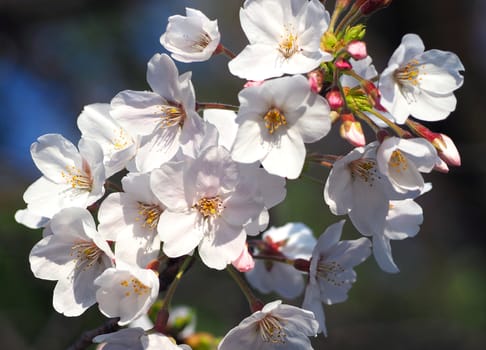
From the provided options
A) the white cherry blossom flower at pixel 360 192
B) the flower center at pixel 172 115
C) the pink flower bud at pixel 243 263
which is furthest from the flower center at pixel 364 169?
the flower center at pixel 172 115

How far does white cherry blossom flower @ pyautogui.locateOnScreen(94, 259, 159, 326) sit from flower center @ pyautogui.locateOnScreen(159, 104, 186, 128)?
40 centimetres

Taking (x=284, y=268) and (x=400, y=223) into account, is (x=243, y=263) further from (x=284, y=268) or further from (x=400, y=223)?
(x=284, y=268)

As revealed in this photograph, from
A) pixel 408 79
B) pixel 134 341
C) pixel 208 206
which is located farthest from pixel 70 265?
pixel 408 79

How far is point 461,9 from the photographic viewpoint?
5.01m

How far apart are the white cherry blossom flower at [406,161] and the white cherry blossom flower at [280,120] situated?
0.16 meters

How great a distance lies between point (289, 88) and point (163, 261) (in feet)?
1.89

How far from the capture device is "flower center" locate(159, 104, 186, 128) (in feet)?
5.58

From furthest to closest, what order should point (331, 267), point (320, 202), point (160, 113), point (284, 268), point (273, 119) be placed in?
point (320, 202) < point (284, 268) < point (331, 267) < point (160, 113) < point (273, 119)

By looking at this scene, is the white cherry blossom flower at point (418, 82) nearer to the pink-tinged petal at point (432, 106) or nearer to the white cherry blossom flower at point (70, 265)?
the pink-tinged petal at point (432, 106)

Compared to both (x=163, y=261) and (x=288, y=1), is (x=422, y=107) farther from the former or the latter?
(x=163, y=261)

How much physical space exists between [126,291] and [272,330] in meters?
0.40

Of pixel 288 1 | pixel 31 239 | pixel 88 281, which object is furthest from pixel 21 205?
pixel 288 1

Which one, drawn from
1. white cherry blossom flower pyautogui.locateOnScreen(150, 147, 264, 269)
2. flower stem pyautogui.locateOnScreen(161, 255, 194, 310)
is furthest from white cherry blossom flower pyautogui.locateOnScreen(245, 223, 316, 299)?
white cherry blossom flower pyautogui.locateOnScreen(150, 147, 264, 269)

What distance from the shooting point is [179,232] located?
1.56 m
